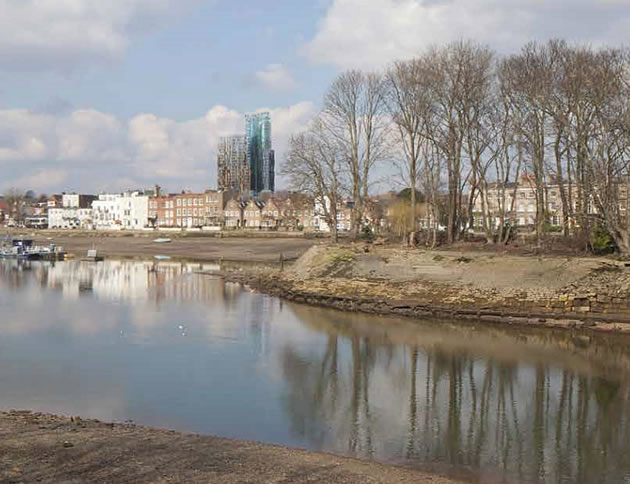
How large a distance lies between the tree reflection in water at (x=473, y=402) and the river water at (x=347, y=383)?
0.07m

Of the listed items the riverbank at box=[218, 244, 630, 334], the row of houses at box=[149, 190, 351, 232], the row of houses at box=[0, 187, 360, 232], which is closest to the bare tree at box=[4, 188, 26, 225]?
the row of houses at box=[0, 187, 360, 232]

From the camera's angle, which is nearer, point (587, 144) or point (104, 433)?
point (104, 433)

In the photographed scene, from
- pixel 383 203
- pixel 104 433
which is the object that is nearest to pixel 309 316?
pixel 104 433

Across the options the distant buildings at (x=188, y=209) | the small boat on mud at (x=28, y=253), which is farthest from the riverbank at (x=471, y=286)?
the distant buildings at (x=188, y=209)

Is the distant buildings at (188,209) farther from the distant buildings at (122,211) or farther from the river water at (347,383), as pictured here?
the river water at (347,383)

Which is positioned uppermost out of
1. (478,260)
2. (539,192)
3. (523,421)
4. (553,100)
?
(553,100)

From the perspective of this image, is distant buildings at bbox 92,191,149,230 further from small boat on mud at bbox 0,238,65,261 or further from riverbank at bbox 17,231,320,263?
small boat on mud at bbox 0,238,65,261

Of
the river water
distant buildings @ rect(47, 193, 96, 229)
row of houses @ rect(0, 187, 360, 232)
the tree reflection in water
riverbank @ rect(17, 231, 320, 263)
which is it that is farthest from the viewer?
distant buildings @ rect(47, 193, 96, 229)

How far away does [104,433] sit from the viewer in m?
14.3

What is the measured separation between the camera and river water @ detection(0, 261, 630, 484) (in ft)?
50.7

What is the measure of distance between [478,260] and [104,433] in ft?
90.4

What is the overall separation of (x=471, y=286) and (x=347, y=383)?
1731 centimetres

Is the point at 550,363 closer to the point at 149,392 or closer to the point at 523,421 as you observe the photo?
the point at 523,421

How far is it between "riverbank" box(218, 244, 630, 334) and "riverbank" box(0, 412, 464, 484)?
2225cm
